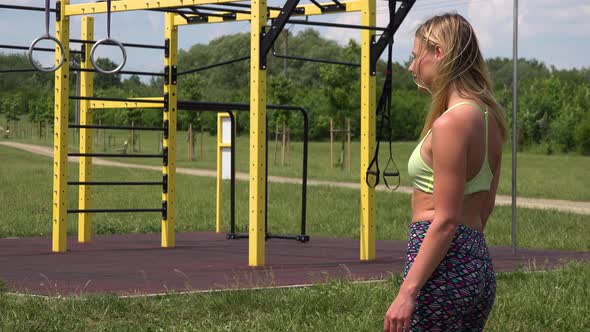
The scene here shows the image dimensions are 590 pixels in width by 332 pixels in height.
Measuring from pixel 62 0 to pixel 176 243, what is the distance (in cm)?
291

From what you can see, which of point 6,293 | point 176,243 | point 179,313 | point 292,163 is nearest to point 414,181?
point 179,313

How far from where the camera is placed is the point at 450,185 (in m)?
3.06

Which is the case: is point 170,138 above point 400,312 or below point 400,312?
above

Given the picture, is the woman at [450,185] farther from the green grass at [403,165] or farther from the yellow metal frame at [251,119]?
the green grass at [403,165]

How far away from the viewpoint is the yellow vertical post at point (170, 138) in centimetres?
1146

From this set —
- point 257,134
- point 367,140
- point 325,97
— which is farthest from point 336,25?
point 325,97

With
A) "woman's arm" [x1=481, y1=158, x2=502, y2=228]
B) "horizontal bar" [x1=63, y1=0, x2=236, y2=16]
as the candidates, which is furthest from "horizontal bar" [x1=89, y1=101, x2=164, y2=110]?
"woman's arm" [x1=481, y1=158, x2=502, y2=228]

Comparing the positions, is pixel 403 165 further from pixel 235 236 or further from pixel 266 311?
pixel 266 311

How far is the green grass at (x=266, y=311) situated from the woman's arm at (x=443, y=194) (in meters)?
3.13

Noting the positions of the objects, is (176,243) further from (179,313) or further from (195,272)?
(179,313)

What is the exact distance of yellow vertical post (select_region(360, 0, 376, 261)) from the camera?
1013 cm

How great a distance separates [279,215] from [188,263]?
6.72 meters

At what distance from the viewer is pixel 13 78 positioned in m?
32.5

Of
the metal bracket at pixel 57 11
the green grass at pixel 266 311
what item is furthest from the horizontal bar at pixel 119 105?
the green grass at pixel 266 311
